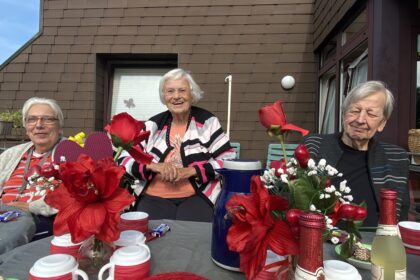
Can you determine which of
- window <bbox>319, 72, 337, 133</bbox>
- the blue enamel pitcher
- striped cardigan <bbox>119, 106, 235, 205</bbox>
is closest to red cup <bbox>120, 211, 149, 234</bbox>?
the blue enamel pitcher

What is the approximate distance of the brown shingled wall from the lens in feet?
12.4

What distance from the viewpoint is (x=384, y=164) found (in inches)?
58.6

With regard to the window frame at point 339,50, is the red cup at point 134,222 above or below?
below

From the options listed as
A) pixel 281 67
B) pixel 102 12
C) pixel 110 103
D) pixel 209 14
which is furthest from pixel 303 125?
pixel 102 12

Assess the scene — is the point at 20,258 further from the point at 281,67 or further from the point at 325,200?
the point at 281,67

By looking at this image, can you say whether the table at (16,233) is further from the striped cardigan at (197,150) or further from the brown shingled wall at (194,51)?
the brown shingled wall at (194,51)

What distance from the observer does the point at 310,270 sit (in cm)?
44

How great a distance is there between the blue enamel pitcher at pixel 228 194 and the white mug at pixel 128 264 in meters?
0.19

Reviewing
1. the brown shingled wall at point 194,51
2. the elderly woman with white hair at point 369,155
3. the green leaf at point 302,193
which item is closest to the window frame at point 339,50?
the brown shingled wall at point 194,51

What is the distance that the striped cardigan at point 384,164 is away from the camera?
145 cm

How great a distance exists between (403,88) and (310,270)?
2.24 m

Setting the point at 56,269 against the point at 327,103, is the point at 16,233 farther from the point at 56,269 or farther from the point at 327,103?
the point at 327,103

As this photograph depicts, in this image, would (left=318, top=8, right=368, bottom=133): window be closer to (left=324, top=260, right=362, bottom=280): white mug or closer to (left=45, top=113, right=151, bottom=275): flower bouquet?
(left=324, top=260, right=362, bottom=280): white mug

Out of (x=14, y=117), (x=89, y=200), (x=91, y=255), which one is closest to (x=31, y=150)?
(x=91, y=255)
